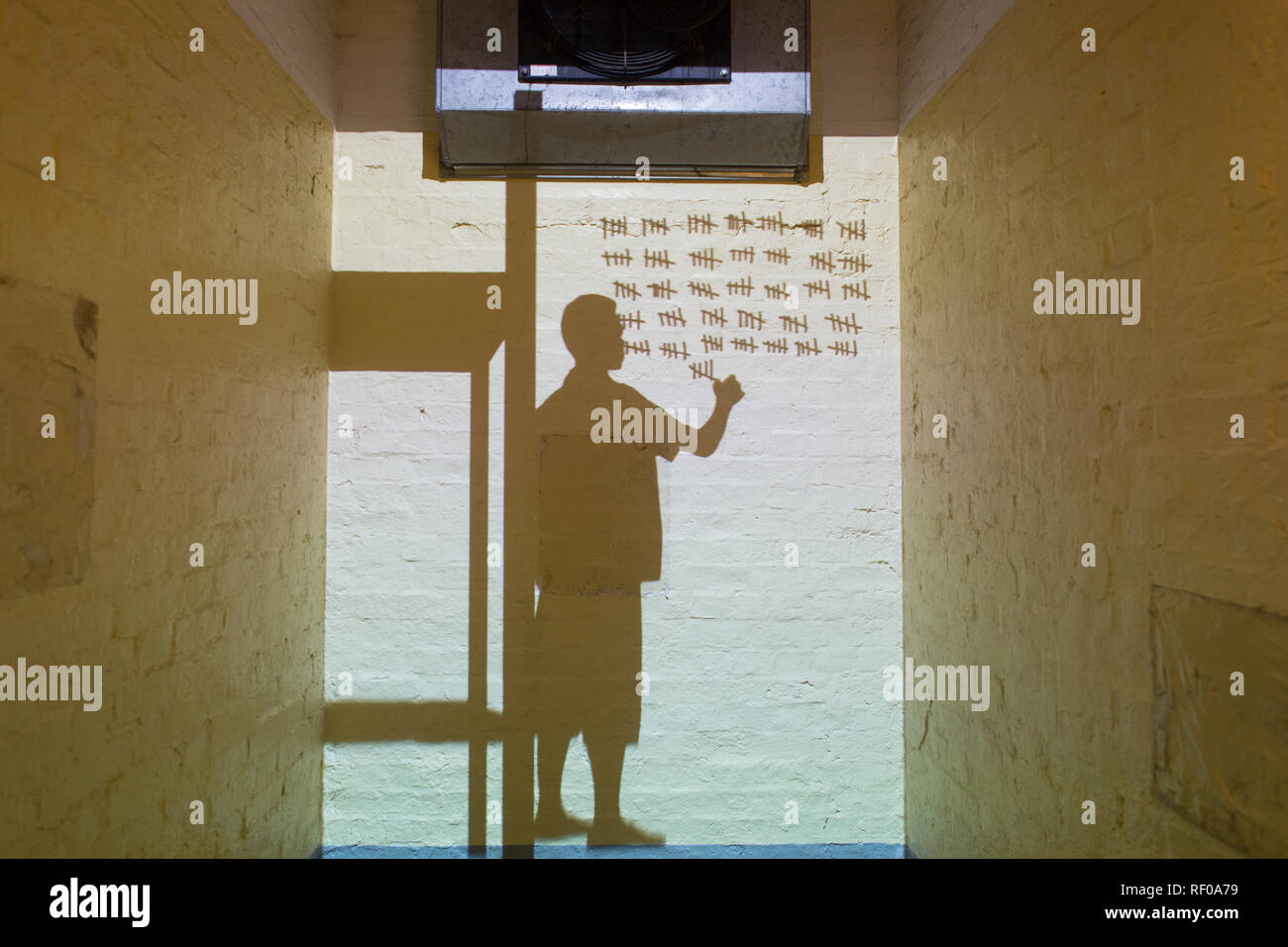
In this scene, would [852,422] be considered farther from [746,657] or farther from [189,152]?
[189,152]

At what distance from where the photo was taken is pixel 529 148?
3.47 meters

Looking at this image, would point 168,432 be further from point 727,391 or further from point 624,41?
point 624,41

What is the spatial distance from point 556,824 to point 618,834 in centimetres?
27

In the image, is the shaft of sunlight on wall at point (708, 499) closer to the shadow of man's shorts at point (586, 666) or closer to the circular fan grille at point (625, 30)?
the shadow of man's shorts at point (586, 666)

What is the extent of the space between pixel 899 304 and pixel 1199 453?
6.44ft

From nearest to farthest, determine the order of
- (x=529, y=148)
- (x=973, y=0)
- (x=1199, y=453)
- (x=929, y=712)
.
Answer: (x=1199, y=453) < (x=973, y=0) < (x=929, y=712) < (x=529, y=148)

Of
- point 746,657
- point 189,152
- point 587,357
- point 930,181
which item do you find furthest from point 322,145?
point 746,657

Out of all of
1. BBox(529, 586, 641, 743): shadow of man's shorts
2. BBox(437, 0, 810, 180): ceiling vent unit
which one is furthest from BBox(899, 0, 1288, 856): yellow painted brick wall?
BBox(529, 586, 641, 743): shadow of man's shorts

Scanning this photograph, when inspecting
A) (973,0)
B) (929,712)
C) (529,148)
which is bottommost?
(929,712)

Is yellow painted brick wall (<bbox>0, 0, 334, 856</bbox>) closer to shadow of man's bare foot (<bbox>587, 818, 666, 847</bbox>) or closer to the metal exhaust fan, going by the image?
the metal exhaust fan

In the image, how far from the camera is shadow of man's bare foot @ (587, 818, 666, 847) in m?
3.47

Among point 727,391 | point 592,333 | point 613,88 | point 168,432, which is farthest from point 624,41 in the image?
point 168,432

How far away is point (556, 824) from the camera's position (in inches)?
137

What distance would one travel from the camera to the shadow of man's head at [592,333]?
3.57m
